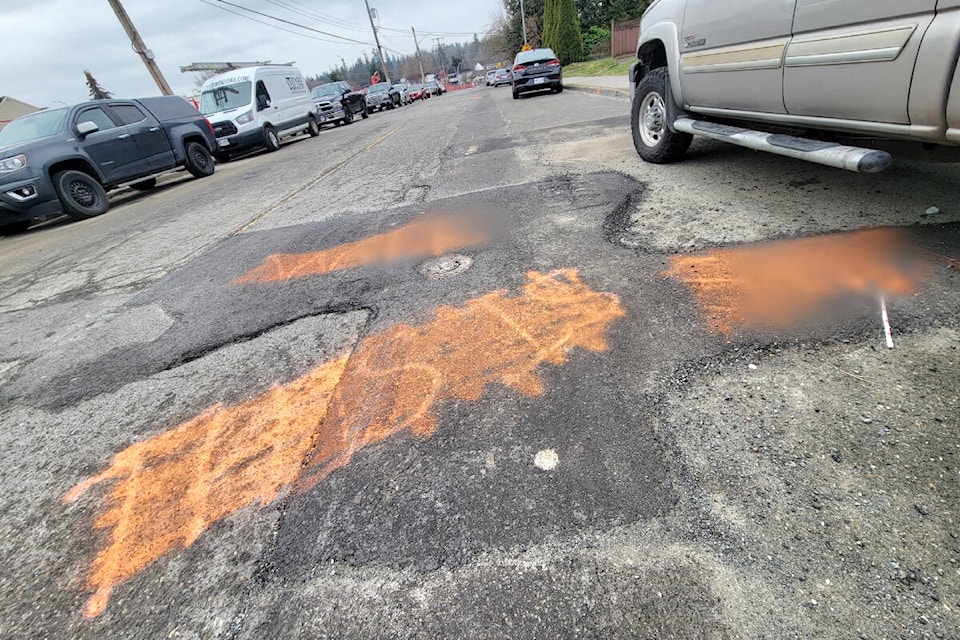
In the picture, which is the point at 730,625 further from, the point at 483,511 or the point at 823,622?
the point at 483,511

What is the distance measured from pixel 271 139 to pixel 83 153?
727cm

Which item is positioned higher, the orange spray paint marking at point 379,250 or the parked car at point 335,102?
the parked car at point 335,102

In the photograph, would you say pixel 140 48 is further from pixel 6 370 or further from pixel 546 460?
pixel 546 460

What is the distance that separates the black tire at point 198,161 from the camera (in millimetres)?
11703

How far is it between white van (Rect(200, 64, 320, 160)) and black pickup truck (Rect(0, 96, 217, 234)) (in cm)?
251

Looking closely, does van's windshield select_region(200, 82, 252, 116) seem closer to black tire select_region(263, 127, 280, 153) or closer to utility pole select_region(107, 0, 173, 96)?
black tire select_region(263, 127, 280, 153)

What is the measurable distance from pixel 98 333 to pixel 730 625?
174 inches

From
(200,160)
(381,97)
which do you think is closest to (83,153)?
(200,160)

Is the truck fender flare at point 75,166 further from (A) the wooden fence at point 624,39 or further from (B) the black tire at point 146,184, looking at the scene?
(A) the wooden fence at point 624,39

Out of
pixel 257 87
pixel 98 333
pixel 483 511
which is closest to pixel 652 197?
pixel 483 511

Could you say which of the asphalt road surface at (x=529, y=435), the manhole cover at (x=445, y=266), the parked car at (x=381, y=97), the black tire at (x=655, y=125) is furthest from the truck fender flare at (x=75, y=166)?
the parked car at (x=381, y=97)

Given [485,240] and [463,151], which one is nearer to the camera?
[485,240]

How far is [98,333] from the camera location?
3.64m

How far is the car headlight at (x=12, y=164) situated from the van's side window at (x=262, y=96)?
314 inches
